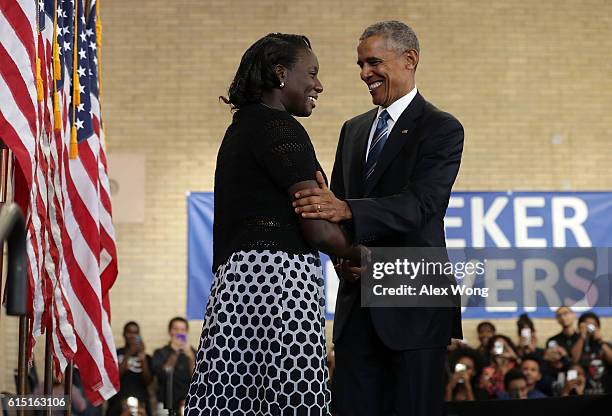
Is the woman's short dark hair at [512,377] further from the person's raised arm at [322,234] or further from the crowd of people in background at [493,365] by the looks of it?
the person's raised arm at [322,234]

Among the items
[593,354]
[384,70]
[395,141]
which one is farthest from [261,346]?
[593,354]

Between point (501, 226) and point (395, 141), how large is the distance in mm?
9442

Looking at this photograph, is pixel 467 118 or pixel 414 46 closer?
pixel 414 46

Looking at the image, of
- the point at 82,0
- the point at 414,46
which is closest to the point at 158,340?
the point at 82,0

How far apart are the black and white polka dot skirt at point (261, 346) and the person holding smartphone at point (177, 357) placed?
880 centimetres

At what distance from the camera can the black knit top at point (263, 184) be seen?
3553 millimetres

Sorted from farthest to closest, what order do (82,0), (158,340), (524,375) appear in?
1. (158,340)
2. (524,375)
3. (82,0)

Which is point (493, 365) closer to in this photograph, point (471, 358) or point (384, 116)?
point (471, 358)

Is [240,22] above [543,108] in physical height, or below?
above

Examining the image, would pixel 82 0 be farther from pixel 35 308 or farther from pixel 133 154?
pixel 133 154

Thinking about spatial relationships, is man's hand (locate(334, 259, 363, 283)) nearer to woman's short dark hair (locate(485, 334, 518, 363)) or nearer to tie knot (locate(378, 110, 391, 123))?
tie knot (locate(378, 110, 391, 123))

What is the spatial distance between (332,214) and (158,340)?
10.1 metres

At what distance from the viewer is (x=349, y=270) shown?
4207mm

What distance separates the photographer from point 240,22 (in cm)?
1403
